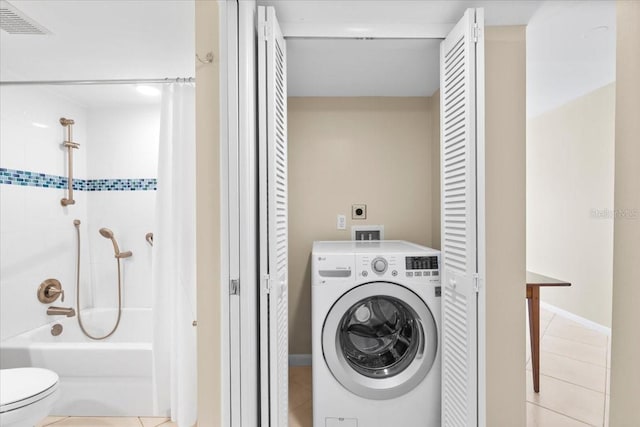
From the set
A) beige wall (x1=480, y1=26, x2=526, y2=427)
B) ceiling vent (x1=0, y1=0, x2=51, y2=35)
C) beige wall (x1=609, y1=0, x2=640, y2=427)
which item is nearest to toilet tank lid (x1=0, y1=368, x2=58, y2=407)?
ceiling vent (x1=0, y1=0, x2=51, y2=35)

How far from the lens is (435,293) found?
73.7 inches

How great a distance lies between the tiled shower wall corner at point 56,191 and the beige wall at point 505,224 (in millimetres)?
1681

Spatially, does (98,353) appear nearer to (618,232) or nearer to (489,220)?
(489,220)

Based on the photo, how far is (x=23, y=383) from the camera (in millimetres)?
1254

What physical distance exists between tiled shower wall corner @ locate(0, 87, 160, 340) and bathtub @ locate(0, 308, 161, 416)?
7 centimetres

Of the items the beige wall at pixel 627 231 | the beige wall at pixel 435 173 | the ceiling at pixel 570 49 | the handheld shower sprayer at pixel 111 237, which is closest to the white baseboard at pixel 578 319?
the beige wall at pixel 435 173

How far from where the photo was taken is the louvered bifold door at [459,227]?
1564 millimetres

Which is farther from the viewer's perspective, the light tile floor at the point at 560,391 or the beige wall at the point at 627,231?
the light tile floor at the point at 560,391

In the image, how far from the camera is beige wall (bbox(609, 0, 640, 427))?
141cm

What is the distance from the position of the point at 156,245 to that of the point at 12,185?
813 mm

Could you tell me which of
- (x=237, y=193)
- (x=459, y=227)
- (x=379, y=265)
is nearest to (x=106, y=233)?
(x=237, y=193)

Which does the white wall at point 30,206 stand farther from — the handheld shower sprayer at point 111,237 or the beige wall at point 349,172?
the beige wall at point 349,172

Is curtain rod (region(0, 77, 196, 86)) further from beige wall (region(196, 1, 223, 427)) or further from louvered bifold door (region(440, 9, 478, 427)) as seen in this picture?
louvered bifold door (region(440, 9, 478, 427))

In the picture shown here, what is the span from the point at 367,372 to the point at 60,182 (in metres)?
1.63
